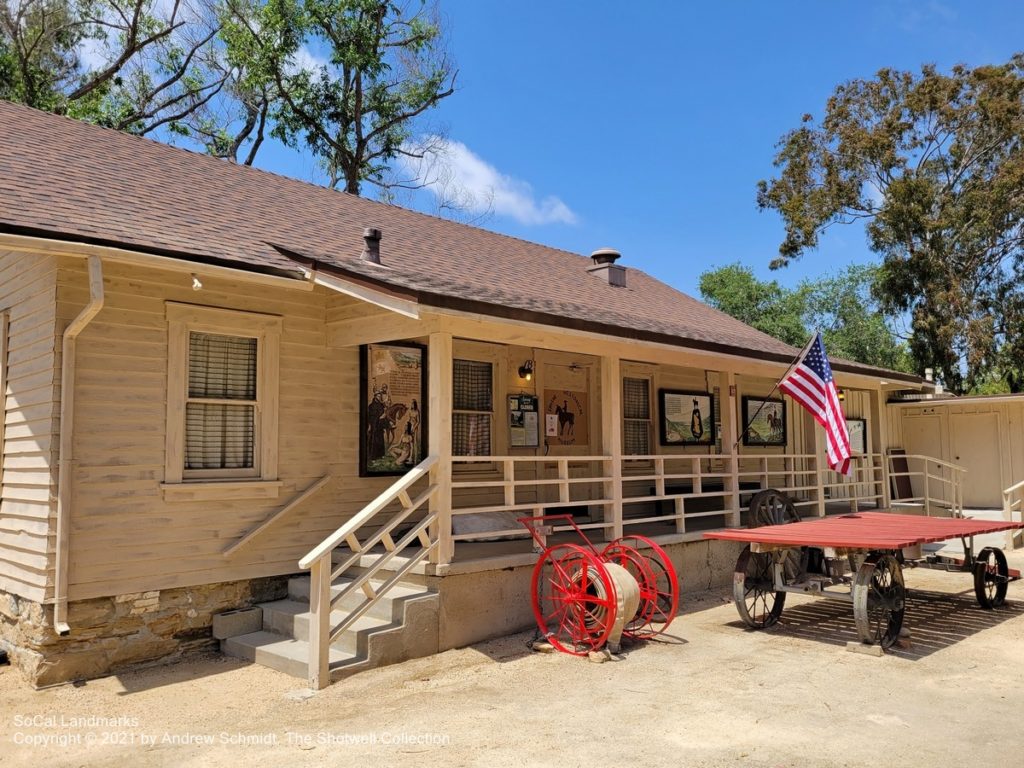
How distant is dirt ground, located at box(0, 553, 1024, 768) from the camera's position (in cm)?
467

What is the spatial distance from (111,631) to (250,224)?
411cm

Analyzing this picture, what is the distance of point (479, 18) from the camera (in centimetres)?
2717

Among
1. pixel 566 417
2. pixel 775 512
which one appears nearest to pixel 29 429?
pixel 566 417

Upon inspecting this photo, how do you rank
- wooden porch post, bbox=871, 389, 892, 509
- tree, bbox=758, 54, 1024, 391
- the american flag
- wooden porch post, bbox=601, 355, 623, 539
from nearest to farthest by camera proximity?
wooden porch post, bbox=601, 355, 623, 539 < the american flag < wooden porch post, bbox=871, 389, 892, 509 < tree, bbox=758, 54, 1024, 391

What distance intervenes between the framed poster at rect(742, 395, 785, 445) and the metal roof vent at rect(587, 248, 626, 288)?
307 centimetres

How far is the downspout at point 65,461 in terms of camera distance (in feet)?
20.6

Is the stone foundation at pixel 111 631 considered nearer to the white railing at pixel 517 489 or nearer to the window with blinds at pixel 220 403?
the window with blinds at pixel 220 403

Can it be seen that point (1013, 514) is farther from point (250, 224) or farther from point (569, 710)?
point (250, 224)

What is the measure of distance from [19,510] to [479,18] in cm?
2446

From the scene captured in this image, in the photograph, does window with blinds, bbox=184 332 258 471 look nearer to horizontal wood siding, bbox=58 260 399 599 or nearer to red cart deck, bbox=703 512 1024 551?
horizontal wood siding, bbox=58 260 399 599

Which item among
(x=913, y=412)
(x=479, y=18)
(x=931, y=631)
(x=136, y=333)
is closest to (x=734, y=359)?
(x=931, y=631)

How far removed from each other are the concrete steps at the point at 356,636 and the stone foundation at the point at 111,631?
339 millimetres

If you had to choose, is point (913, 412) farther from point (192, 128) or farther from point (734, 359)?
point (192, 128)

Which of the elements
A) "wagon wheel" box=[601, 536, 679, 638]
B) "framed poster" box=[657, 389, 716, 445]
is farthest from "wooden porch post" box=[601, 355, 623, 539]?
"framed poster" box=[657, 389, 716, 445]
